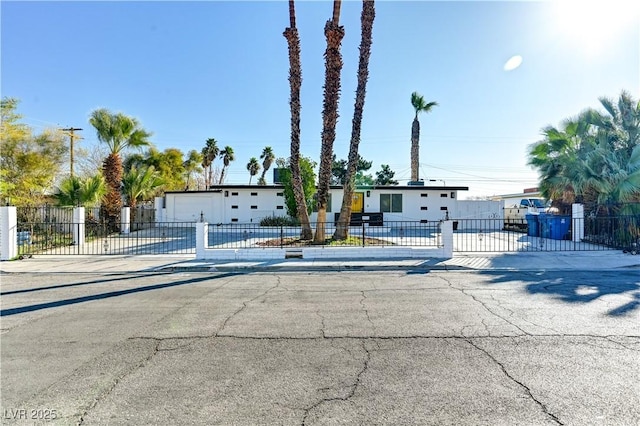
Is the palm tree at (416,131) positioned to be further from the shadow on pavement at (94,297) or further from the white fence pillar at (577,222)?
the shadow on pavement at (94,297)

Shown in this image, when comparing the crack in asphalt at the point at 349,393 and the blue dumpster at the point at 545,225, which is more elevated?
the blue dumpster at the point at 545,225

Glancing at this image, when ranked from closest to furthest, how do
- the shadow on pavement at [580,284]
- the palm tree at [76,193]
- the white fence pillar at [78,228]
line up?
1. the shadow on pavement at [580,284]
2. the white fence pillar at [78,228]
3. the palm tree at [76,193]

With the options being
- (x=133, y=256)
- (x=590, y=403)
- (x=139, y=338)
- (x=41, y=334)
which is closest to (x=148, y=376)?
(x=139, y=338)

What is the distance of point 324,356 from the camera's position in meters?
4.11

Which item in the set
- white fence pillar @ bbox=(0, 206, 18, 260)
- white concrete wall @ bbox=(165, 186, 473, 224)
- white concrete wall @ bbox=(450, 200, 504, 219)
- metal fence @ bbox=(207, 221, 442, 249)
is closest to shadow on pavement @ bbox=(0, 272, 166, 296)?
metal fence @ bbox=(207, 221, 442, 249)

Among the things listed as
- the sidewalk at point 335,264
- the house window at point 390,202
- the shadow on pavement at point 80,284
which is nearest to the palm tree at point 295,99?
the sidewalk at point 335,264

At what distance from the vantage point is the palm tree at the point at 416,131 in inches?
1240

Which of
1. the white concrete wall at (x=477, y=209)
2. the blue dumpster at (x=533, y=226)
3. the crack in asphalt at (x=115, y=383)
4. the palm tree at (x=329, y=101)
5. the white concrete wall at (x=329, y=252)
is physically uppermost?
the palm tree at (x=329, y=101)

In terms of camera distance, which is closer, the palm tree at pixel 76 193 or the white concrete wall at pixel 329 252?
the white concrete wall at pixel 329 252

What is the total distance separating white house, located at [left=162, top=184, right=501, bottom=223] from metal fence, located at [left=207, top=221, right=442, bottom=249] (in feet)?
4.86

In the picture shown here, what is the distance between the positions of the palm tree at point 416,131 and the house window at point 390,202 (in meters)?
6.47

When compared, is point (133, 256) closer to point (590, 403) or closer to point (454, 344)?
→ point (454, 344)

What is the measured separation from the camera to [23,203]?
18.1 m

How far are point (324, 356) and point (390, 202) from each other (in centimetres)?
2284
